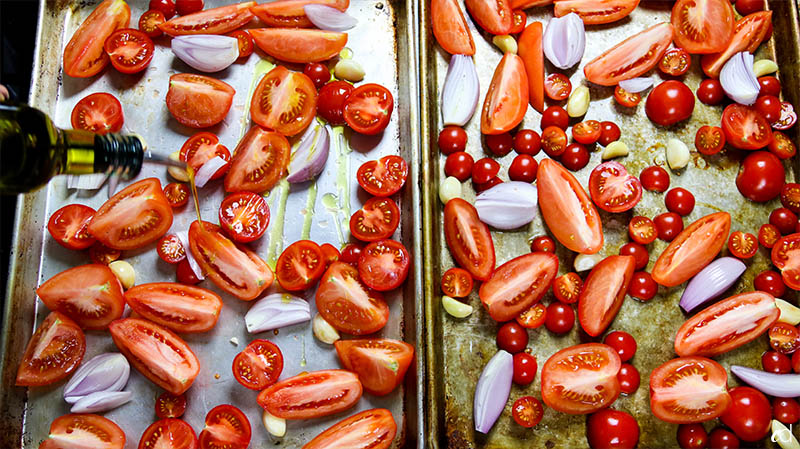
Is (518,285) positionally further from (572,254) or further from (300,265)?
(300,265)

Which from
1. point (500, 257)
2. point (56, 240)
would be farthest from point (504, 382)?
point (56, 240)

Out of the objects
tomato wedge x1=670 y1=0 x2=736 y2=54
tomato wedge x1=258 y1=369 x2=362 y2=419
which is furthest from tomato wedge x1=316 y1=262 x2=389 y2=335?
tomato wedge x1=670 y1=0 x2=736 y2=54

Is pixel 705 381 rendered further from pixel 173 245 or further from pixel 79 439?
pixel 79 439

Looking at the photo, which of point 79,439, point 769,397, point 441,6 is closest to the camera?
point 79,439

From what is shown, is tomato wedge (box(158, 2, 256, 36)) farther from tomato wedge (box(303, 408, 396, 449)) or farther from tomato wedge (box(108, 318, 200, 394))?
tomato wedge (box(303, 408, 396, 449))

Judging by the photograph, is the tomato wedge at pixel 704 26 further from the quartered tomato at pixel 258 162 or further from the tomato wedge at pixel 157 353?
the tomato wedge at pixel 157 353

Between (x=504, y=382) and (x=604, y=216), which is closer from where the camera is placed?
(x=504, y=382)

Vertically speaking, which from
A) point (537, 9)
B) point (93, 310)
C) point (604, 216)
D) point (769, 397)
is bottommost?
point (769, 397)
